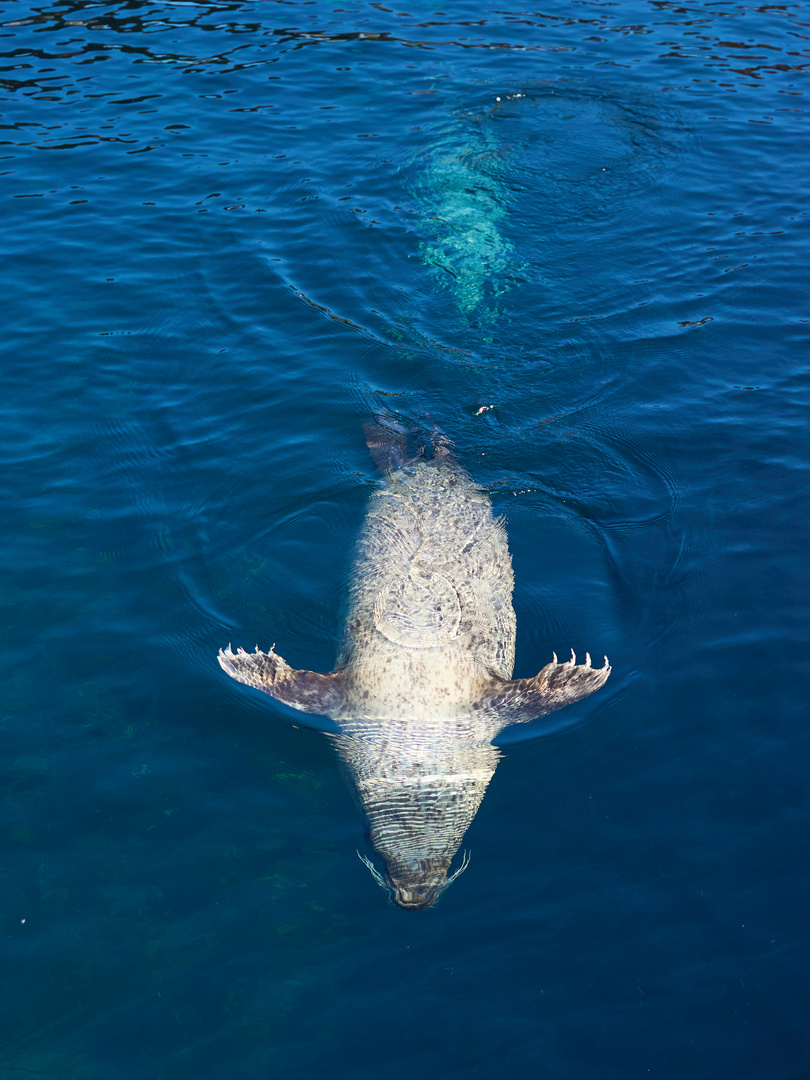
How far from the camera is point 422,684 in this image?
6.44 m

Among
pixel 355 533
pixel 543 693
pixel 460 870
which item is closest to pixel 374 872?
pixel 460 870

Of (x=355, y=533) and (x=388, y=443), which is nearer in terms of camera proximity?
(x=355, y=533)

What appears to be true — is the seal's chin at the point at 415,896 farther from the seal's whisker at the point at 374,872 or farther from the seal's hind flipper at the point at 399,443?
the seal's hind flipper at the point at 399,443

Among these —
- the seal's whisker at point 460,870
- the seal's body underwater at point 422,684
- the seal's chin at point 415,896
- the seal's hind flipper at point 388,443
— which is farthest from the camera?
the seal's hind flipper at point 388,443

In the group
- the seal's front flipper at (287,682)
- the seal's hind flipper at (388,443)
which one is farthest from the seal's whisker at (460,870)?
the seal's hind flipper at (388,443)

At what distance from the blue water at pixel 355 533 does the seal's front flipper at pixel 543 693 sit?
17 centimetres

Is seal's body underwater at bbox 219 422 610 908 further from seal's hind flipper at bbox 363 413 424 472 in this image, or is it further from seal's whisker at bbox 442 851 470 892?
seal's hind flipper at bbox 363 413 424 472

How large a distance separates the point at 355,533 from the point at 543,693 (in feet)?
7.90

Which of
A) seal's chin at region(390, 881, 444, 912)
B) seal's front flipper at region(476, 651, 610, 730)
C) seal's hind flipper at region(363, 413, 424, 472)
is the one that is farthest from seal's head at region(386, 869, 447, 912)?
seal's hind flipper at region(363, 413, 424, 472)

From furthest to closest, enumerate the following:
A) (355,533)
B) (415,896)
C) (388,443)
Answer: (388,443)
(355,533)
(415,896)

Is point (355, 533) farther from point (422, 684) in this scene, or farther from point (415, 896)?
point (415, 896)

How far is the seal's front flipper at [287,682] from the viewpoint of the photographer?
6363mm

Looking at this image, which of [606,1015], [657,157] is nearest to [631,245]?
[657,157]

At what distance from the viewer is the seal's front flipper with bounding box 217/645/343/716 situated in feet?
20.9
